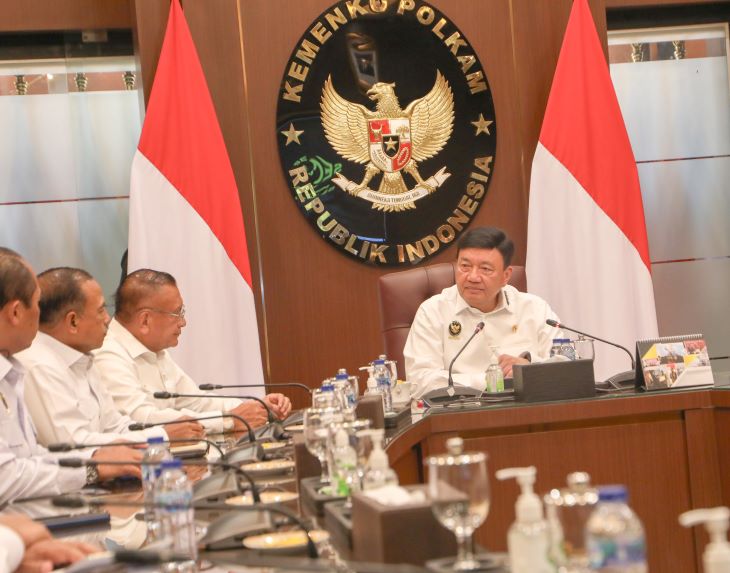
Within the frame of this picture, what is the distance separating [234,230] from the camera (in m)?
5.09

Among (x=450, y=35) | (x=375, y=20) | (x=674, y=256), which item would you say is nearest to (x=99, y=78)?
(x=375, y=20)

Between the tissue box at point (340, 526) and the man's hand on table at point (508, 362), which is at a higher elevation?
the man's hand on table at point (508, 362)

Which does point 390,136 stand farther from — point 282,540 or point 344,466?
point 282,540

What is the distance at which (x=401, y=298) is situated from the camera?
4.75 metres

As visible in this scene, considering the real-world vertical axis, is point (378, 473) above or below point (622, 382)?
above

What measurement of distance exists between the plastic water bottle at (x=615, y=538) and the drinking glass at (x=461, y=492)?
0.32m

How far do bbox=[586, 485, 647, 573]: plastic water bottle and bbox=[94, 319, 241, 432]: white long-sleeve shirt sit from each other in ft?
9.34

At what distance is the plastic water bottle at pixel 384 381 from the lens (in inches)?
144

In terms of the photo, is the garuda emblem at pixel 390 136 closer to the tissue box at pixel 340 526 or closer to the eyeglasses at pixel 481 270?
the eyeglasses at pixel 481 270

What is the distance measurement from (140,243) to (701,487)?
274 cm

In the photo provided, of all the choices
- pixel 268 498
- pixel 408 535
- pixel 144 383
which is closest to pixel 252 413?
pixel 144 383

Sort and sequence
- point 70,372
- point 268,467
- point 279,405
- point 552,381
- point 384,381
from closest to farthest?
1. point 268,467
2. point 70,372
3. point 552,381
4. point 384,381
5. point 279,405

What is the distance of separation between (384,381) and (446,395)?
0.25m

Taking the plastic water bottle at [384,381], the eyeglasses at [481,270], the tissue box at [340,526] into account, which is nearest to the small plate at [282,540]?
the tissue box at [340,526]
